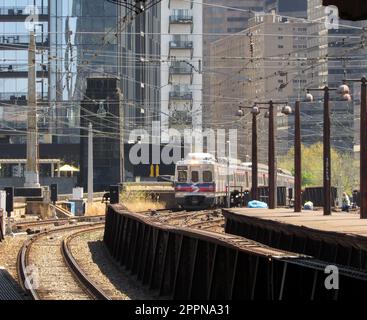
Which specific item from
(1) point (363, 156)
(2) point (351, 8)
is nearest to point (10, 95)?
(1) point (363, 156)

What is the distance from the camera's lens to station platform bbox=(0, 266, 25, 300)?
16.9m

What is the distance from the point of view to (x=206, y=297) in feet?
52.8

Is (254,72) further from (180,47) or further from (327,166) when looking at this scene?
(327,166)

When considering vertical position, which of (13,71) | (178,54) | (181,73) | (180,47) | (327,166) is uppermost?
(180,47)

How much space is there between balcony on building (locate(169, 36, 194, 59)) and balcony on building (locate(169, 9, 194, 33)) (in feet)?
7.19

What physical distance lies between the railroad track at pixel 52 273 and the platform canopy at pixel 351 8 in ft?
19.3

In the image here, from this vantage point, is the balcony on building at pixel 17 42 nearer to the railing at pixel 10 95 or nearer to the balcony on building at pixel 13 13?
the balcony on building at pixel 13 13

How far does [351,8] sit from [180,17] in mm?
108513

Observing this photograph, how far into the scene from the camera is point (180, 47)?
4852 inches

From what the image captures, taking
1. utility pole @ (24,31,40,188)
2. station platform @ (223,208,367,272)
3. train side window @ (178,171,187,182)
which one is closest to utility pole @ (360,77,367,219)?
station platform @ (223,208,367,272)

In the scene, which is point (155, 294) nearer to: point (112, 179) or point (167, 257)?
point (167, 257)

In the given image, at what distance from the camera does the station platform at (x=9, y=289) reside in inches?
664

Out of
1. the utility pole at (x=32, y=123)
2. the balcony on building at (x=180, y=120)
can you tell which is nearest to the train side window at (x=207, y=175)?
the utility pole at (x=32, y=123)

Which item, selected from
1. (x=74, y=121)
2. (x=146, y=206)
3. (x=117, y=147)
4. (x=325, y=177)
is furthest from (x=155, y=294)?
(x=74, y=121)
